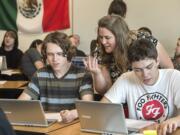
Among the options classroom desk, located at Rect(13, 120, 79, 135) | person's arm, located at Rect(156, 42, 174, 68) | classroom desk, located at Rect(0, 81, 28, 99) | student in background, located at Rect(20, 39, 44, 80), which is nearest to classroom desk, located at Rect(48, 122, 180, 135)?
classroom desk, located at Rect(13, 120, 79, 135)

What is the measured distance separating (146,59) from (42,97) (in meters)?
0.89

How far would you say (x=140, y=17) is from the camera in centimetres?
581

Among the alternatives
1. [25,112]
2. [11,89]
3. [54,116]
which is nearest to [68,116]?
[54,116]

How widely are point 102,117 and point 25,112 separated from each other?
0.51 m

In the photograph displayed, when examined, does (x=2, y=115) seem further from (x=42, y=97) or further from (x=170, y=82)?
(x=42, y=97)

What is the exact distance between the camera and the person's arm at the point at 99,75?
2449 mm

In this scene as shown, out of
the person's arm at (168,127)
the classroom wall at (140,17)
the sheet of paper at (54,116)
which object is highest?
the classroom wall at (140,17)

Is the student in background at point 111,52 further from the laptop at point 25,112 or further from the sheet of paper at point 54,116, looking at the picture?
the laptop at point 25,112

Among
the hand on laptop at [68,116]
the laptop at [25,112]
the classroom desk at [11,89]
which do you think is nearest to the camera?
the laptop at [25,112]

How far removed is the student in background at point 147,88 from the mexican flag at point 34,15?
404 centimetres

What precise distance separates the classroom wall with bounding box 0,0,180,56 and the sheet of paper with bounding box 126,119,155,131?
3222mm

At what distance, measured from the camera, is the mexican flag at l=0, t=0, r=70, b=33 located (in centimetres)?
627

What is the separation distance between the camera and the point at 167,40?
18.7 ft

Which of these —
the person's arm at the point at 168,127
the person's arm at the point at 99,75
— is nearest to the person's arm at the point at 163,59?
the person's arm at the point at 99,75
